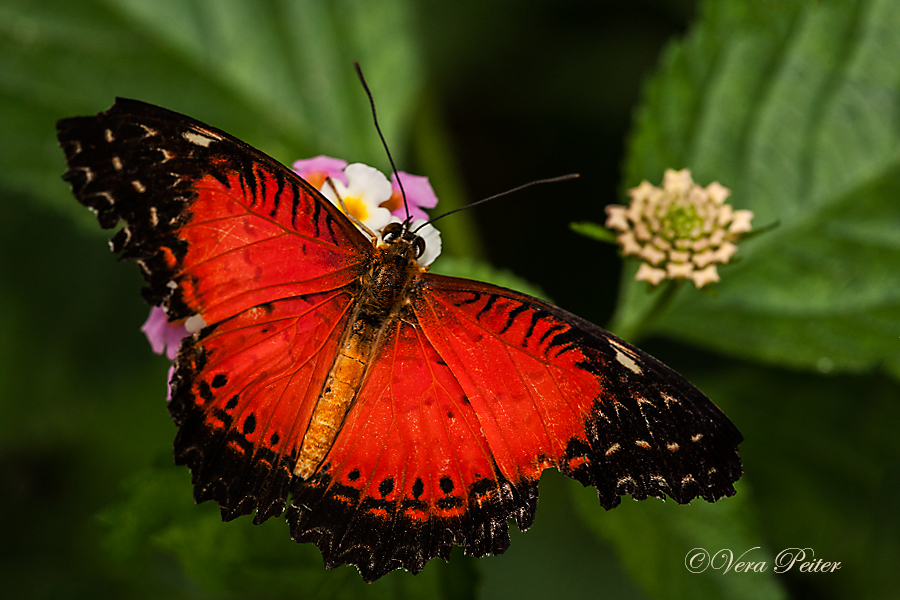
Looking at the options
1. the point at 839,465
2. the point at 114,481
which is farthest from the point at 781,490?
the point at 114,481

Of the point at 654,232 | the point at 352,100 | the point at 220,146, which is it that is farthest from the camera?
the point at 352,100

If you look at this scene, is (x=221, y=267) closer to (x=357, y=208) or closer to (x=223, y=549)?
(x=357, y=208)

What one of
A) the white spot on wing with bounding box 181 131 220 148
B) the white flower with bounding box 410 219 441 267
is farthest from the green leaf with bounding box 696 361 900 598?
the white spot on wing with bounding box 181 131 220 148

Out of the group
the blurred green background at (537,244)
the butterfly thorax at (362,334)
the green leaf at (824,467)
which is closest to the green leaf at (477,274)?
the blurred green background at (537,244)

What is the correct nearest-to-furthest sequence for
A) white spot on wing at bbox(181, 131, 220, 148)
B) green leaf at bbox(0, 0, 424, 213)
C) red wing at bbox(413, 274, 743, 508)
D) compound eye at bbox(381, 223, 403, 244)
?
red wing at bbox(413, 274, 743, 508)
white spot on wing at bbox(181, 131, 220, 148)
compound eye at bbox(381, 223, 403, 244)
green leaf at bbox(0, 0, 424, 213)

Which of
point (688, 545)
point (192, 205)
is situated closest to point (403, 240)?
point (192, 205)

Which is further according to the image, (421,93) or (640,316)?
(421,93)

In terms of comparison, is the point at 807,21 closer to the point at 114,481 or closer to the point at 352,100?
the point at 352,100

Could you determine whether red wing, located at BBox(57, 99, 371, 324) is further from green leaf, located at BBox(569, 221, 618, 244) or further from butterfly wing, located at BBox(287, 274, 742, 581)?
green leaf, located at BBox(569, 221, 618, 244)
